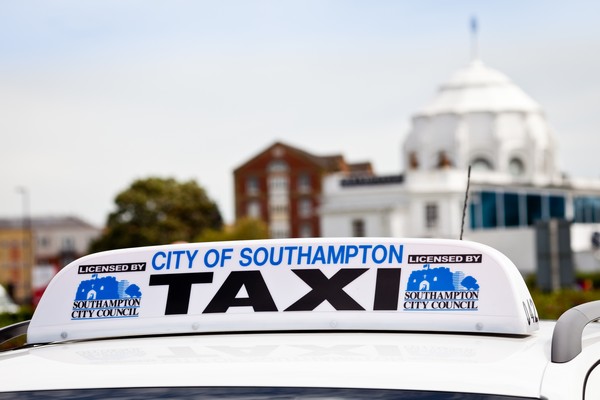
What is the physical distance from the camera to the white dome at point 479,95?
102062mm

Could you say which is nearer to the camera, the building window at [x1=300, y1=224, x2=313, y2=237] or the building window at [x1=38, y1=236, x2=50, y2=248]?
the building window at [x1=300, y1=224, x2=313, y2=237]

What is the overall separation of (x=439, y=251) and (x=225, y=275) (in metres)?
0.44

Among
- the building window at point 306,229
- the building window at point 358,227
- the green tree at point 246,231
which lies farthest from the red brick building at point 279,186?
the building window at point 358,227

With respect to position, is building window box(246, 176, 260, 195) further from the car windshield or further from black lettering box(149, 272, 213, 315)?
the car windshield

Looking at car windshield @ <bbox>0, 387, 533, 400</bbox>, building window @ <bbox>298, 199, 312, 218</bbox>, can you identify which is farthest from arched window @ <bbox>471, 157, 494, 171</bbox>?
car windshield @ <bbox>0, 387, 533, 400</bbox>

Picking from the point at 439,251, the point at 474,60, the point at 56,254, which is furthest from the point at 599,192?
the point at 439,251

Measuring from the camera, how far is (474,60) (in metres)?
110

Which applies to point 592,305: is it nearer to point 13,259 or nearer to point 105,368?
point 105,368

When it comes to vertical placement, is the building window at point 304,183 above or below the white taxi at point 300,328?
below

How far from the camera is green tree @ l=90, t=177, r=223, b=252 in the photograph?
296ft

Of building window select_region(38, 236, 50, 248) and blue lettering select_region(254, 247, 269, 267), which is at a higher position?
blue lettering select_region(254, 247, 269, 267)

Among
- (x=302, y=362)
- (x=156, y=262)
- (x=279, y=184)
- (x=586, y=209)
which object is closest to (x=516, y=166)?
(x=279, y=184)

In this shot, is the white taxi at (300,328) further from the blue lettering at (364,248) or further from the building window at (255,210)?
the building window at (255,210)

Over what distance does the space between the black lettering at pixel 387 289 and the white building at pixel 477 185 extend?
207 ft
